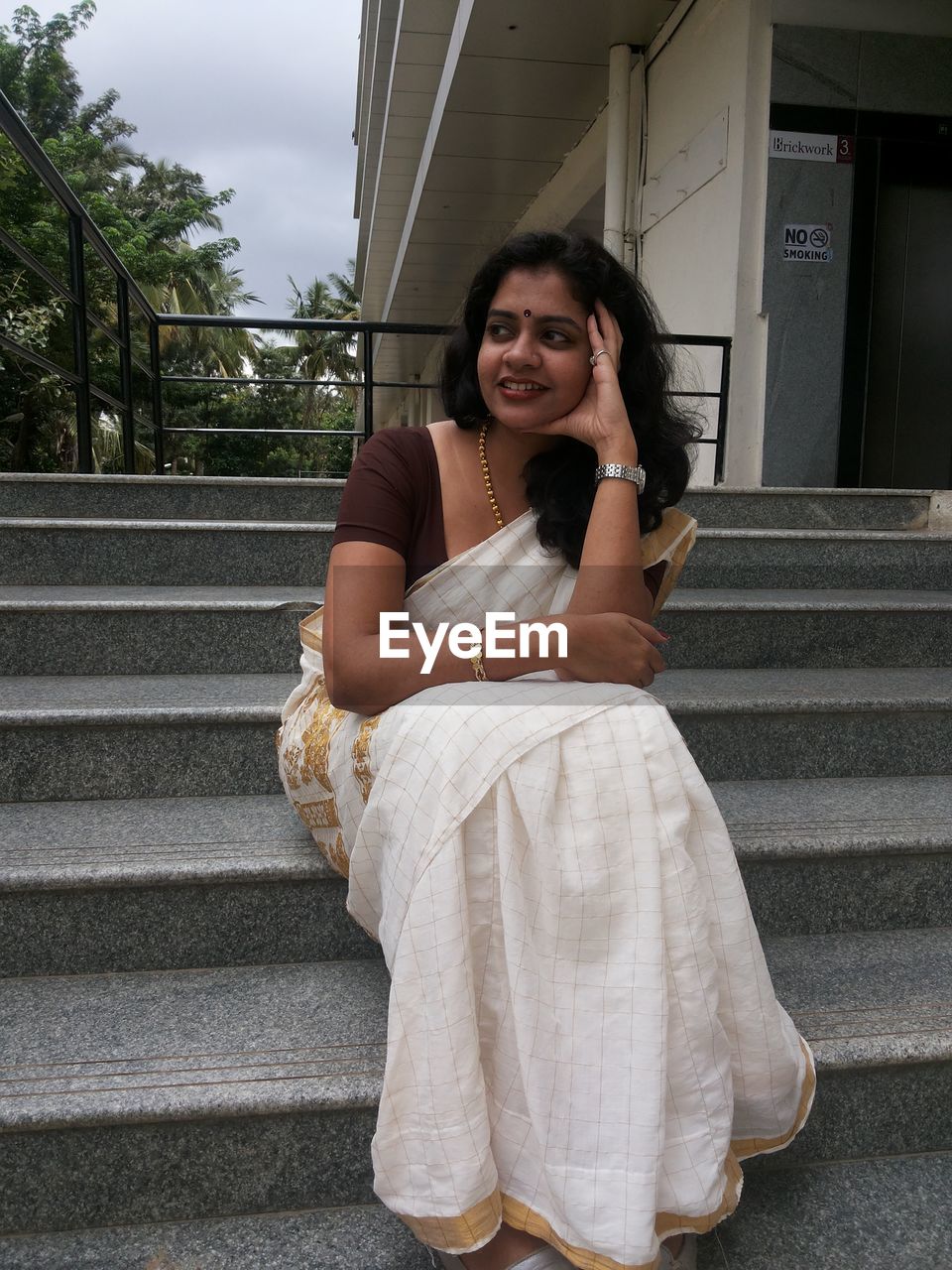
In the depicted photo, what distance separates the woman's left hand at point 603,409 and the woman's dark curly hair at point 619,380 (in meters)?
0.04

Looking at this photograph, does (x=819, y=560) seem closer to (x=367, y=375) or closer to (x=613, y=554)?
(x=613, y=554)

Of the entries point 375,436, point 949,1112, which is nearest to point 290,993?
point 375,436

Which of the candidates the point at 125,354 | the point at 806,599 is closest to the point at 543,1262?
the point at 806,599

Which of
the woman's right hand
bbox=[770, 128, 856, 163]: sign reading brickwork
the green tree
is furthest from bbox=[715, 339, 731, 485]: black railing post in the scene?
the green tree

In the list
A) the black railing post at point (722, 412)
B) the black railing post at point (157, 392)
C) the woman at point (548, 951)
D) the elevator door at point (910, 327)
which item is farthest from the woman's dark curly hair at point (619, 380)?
the black railing post at point (157, 392)

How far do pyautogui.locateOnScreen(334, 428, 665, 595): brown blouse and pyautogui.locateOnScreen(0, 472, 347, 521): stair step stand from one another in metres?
1.55

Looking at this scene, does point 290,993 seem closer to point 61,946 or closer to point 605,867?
point 61,946

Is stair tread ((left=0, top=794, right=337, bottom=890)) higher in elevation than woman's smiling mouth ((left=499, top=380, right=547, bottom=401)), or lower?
lower

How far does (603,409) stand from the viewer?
1.35 metres

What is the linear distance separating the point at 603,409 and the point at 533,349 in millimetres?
134

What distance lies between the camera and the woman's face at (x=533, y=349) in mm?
1335

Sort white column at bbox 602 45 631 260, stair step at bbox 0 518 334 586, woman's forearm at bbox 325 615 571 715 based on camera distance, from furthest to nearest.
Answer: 1. white column at bbox 602 45 631 260
2. stair step at bbox 0 518 334 586
3. woman's forearm at bbox 325 615 571 715

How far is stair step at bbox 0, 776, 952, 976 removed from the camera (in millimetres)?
1381

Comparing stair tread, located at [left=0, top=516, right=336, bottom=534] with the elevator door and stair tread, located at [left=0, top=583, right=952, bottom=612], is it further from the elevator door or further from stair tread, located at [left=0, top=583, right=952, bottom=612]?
the elevator door
